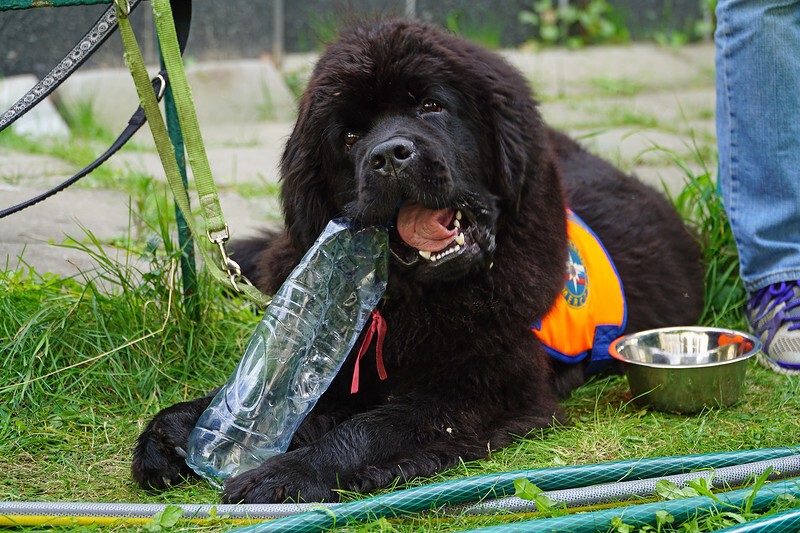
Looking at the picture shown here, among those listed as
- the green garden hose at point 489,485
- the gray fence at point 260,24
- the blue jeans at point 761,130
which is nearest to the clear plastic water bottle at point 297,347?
the green garden hose at point 489,485

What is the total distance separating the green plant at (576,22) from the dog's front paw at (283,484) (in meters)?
6.46

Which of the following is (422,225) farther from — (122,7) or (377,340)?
(122,7)

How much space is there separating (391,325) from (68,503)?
93 cm

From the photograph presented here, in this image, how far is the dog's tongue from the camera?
8.13 ft

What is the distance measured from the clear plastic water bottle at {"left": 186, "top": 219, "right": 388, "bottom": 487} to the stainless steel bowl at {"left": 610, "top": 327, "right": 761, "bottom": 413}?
0.82 m

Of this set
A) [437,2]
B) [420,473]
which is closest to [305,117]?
[420,473]

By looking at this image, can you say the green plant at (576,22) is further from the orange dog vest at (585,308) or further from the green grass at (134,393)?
the orange dog vest at (585,308)

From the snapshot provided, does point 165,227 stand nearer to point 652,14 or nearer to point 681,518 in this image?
point 681,518

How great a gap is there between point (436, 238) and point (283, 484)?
2.40 ft

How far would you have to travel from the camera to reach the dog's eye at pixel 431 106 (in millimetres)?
2484

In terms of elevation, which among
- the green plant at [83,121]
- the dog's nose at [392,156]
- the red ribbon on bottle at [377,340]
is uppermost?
the dog's nose at [392,156]

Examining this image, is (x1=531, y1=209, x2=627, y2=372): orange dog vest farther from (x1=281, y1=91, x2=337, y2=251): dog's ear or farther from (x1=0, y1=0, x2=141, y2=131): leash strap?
(x1=0, y1=0, x2=141, y2=131): leash strap

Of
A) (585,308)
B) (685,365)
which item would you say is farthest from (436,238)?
(685,365)

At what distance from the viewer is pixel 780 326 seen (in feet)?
10.3
